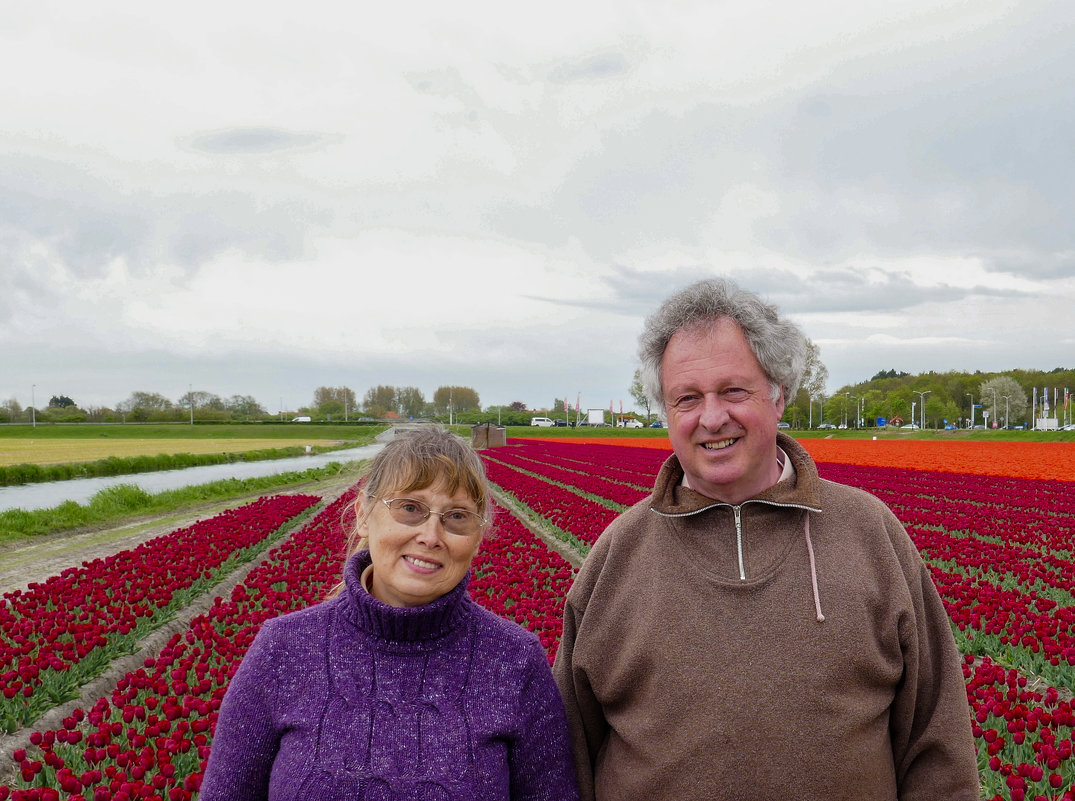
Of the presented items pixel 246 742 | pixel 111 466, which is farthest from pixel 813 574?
pixel 111 466

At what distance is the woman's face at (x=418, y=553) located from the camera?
90.2 inches

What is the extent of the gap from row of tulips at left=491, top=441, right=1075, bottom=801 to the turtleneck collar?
9.11ft

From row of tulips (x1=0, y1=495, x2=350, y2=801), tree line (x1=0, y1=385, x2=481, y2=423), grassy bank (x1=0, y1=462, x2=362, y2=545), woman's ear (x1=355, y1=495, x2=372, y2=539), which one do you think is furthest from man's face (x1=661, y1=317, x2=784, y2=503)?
tree line (x1=0, y1=385, x2=481, y2=423)

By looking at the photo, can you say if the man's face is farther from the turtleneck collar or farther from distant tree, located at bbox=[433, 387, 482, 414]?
distant tree, located at bbox=[433, 387, 482, 414]

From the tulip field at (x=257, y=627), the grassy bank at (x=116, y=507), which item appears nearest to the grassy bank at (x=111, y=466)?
the grassy bank at (x=116, y=507)

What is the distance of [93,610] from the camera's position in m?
7.04

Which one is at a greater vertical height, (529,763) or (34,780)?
(529,763)

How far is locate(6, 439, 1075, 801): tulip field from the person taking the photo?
3932 millimetres

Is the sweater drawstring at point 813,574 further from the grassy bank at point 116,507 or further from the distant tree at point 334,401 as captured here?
the distant tree at point 334,401

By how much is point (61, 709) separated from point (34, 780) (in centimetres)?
167

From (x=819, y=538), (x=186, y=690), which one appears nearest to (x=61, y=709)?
(x=186, y=690)

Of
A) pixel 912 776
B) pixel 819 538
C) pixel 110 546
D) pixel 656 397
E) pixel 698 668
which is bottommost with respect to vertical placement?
pixel 110 546

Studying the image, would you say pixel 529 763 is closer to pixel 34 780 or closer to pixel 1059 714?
pixel 34 780

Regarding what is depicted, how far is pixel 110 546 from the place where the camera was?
13.7 m
